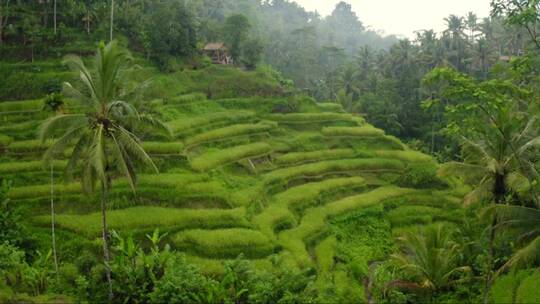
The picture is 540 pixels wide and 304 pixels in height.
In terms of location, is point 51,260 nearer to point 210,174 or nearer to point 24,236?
point 24,236

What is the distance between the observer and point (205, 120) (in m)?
25.9

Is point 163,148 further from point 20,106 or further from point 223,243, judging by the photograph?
point 20,106

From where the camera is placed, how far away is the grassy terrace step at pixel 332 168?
2364 centimetres

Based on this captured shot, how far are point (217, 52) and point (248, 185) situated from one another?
58.7 ft

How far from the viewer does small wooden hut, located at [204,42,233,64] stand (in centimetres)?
3691

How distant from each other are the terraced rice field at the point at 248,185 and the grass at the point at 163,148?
0.05 m

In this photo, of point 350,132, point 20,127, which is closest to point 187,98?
point 20,127

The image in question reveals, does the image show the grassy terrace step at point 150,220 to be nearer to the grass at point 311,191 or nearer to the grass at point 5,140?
Answer: the grass at point 311,191

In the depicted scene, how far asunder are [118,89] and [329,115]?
Result: 18.0m

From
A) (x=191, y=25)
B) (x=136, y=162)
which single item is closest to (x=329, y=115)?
(x=191, y=25)

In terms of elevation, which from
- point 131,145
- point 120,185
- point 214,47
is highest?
point 214,47

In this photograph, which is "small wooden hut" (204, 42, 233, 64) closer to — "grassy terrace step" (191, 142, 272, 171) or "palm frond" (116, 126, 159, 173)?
"grassy terrace step" (191, 142, 272, 171)

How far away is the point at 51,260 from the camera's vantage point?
1606cm

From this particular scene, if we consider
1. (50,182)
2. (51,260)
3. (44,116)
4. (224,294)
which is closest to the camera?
(224,294)
